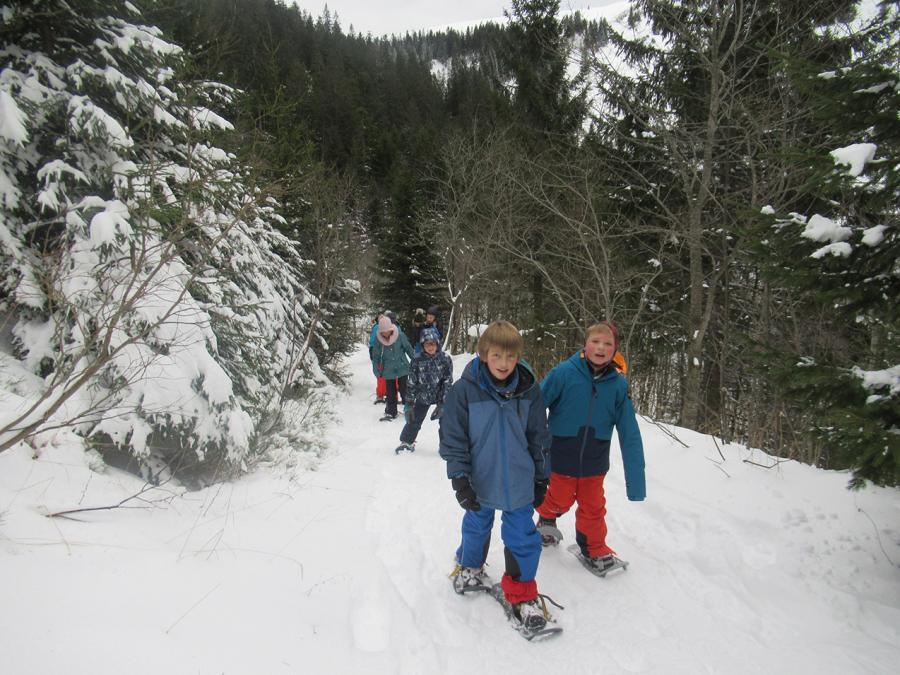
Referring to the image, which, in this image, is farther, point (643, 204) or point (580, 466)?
point (643, 204)

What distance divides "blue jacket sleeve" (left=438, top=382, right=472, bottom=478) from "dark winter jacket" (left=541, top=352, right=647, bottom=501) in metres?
0.86

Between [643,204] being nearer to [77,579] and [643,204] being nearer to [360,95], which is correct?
[77,579]

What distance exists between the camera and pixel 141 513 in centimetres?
326

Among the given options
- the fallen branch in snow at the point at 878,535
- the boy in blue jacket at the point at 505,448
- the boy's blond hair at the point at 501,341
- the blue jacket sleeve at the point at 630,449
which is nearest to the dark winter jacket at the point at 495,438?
the boy in blue jacket at the point at 505,448

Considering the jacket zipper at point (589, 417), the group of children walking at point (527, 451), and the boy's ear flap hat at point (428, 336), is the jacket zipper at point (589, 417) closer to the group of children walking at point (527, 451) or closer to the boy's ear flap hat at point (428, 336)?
the group of children walking at point (527, 451)

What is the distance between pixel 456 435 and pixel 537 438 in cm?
51

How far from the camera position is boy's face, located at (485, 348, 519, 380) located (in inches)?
105

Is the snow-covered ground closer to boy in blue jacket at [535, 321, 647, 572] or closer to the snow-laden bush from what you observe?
boy in blue jacket at [535, 321, 647, 572]

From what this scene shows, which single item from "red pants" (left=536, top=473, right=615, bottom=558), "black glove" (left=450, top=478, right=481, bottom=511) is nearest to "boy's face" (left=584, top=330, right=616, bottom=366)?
"red pants" (left=536, top=473, right=615, bottom=558)

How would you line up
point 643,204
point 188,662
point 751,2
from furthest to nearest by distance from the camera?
1. point 643,204
2. point 751,2
3. point 188,662

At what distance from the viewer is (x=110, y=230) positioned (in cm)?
402

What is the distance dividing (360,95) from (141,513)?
169 feet

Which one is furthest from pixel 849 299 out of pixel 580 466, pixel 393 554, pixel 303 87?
pixel 303 87

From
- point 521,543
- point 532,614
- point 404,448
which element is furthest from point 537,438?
→ point 404,448
